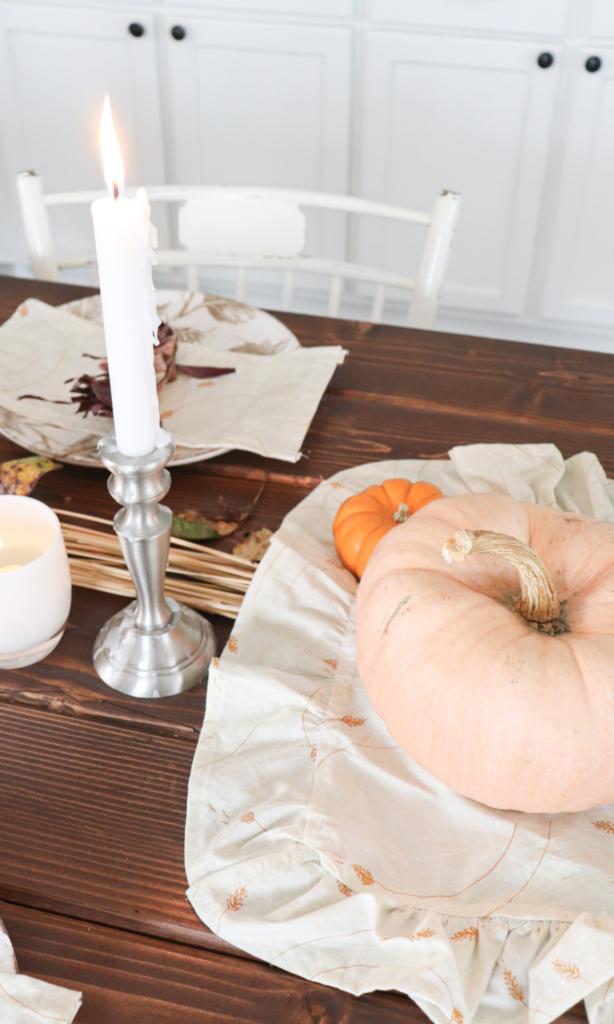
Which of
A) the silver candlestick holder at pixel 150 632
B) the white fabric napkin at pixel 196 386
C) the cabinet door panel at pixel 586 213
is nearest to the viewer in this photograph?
the silver candlestick holder at pixel 150 632

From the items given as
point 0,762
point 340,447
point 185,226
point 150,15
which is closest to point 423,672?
point 0,762

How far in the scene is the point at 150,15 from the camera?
1966 millimetres

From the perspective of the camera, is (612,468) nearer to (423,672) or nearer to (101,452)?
(423,672)

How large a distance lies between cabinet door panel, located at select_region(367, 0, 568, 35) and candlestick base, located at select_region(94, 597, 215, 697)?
1714 mm

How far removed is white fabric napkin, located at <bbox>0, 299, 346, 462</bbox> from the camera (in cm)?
81

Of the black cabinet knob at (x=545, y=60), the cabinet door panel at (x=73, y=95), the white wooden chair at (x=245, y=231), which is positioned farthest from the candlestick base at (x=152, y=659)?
the cabinet door panel at (x=73, y=95)

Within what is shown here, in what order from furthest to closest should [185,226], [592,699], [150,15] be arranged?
[150,15], [185,226], [592,699]

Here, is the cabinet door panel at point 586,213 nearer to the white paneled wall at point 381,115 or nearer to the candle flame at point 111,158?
the white paneled wall at point 381,115

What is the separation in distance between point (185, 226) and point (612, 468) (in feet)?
2.42

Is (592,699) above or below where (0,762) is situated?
above

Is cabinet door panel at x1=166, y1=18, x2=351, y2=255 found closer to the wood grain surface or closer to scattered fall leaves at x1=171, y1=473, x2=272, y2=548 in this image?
scattered fall leaves at x1=171, y1=473, x2=272, y2=548

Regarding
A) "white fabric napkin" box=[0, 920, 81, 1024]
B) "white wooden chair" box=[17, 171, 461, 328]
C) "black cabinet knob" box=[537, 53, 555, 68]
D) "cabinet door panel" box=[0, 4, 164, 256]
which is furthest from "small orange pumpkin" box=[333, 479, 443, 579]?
"cabinet door panel" box=[0, 4, 164, 256]

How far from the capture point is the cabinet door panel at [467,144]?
6.08 ft

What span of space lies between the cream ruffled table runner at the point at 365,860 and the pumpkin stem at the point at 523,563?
0.12 metres
